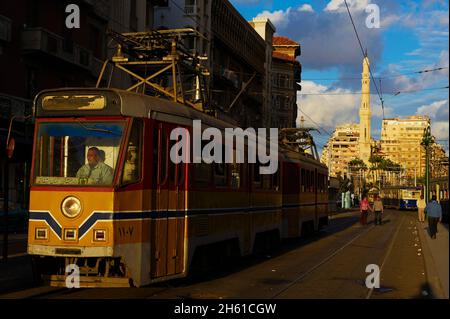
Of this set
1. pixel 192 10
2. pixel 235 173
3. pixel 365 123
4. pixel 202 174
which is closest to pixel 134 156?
pixel 202 174

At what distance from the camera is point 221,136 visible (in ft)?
38.2

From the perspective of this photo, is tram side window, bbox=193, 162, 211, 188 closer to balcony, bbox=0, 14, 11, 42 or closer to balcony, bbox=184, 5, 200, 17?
balcony, bbox=0, 14, 11, 42

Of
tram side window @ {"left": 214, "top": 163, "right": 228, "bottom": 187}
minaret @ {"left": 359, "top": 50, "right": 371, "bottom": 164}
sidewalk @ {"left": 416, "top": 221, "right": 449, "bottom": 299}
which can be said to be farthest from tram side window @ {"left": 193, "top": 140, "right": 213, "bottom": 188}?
minaret @ {"left": 359, "top": 50, "right": 371, "bottom": 164}

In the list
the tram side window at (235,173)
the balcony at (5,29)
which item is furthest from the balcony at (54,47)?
the tram side window at (235,173)

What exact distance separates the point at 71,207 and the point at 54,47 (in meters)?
18.5

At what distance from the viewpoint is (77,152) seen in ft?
29.9

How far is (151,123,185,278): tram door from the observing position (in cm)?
936

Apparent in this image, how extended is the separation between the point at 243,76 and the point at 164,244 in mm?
52237

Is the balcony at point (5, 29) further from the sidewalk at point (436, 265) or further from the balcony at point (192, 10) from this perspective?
the balcony at point (192, 10)

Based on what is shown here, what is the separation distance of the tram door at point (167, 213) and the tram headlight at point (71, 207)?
1.14m

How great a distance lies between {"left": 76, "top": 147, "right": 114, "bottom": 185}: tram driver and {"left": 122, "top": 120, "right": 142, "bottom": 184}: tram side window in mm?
238

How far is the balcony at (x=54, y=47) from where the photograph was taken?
2486 cm

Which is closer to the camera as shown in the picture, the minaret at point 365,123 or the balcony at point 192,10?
the balcony at point 192,10
